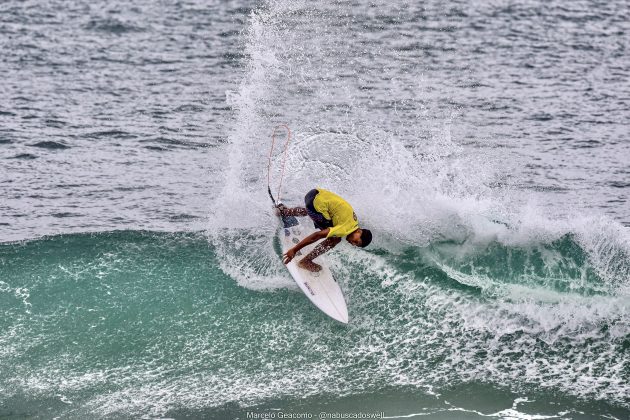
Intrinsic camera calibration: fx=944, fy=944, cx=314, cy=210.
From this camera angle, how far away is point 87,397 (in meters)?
13.1

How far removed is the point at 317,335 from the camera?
14281 millimetres

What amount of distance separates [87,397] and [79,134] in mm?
10886

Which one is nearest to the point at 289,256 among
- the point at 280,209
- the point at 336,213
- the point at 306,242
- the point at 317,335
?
the point at 306,242

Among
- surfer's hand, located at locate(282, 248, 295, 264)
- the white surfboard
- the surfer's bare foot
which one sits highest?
surfer's hand, located at locate(282, 248, 295, 264)

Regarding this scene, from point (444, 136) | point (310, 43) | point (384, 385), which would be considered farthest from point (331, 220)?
point (310, 43)

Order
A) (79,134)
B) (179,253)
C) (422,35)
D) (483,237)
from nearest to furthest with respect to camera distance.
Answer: (483,237) → (179,253) → (79,134) → (422,35)

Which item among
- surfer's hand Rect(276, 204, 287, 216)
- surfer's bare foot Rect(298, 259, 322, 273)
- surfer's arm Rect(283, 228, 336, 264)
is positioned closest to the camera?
surfer's arm Rect(283, 228, 336, 264)

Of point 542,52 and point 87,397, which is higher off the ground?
point 542,52

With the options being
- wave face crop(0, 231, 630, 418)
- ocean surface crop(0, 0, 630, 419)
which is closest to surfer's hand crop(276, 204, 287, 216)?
ocean surface crop(0, 0, 630, 419)

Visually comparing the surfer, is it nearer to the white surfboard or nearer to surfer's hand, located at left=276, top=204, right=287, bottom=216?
the white surfboard

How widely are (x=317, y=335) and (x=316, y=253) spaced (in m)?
1.29

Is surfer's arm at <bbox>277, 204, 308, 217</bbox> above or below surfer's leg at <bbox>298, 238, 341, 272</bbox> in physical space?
above

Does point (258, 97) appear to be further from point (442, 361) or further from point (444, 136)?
point (442, 361)

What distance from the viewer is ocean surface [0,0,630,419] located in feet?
44.0
